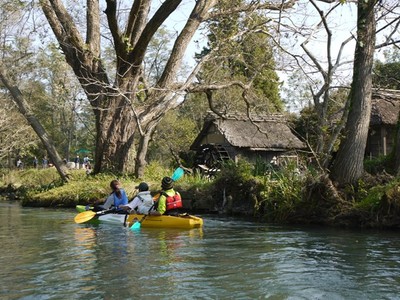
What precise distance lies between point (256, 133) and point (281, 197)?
1456 cm

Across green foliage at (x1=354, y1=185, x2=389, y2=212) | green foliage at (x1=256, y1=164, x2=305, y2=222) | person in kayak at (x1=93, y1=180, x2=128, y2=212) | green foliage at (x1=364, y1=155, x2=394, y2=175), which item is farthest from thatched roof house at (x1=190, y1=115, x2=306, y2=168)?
green foliage at (x1=354, y1=185, x2=389, y2=212)

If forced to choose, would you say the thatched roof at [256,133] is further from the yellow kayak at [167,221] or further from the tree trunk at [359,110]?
the yellow kayak at [167,221]

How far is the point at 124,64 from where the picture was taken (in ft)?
76.8

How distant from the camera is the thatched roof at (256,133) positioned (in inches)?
1162

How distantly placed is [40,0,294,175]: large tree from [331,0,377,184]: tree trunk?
7.33 m

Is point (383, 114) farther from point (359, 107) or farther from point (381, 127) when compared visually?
point (359, 107)

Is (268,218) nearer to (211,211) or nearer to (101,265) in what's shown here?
(211,211)

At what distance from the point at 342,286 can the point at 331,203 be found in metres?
6.69

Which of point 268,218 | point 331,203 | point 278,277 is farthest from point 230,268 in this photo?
point 268,218

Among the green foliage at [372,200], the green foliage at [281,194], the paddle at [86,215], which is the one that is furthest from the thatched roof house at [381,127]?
the paddle at [86,215]

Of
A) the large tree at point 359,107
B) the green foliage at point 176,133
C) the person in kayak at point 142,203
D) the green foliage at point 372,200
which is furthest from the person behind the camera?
the green foliage at point 176,133

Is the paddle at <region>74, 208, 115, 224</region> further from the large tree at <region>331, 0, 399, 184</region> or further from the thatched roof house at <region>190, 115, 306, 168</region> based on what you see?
the thatched roof house at <region>190, 115, 306, 168</region>

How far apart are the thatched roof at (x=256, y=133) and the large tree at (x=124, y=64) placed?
651 centimetres

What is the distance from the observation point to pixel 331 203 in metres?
14.6
